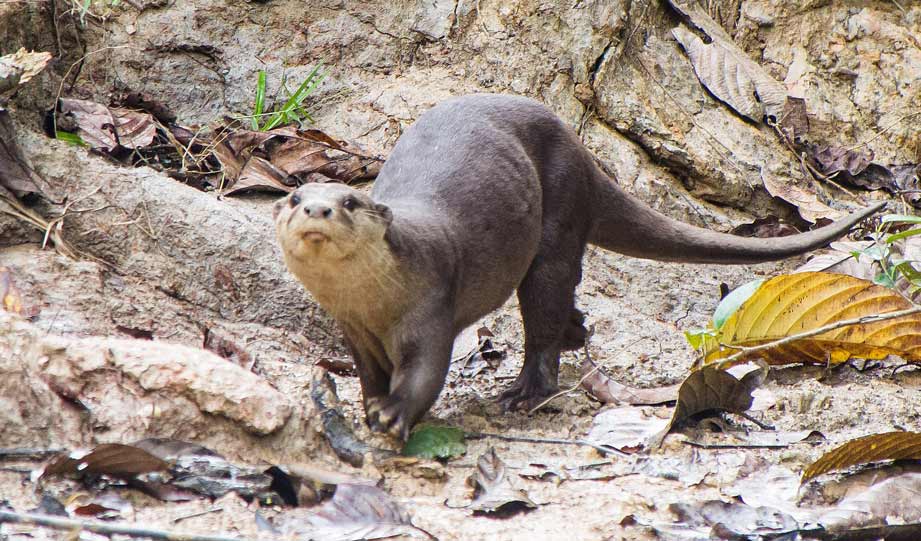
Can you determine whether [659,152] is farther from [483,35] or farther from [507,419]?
[507,419]

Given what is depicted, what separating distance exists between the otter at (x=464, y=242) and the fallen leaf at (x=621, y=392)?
12 centimetres

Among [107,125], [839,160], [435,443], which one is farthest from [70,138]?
[839,160]

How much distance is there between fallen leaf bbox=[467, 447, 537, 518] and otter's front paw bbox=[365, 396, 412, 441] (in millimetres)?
225

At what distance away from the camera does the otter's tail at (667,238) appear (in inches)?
143

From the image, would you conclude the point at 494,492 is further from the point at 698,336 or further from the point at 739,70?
the point at 739,70

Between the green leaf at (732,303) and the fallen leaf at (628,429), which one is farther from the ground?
the green leaf at (732,303)

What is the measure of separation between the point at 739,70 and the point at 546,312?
79.4 inches

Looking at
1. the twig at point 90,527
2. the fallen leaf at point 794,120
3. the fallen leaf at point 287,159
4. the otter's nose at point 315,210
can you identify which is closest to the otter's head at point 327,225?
the otter's nose at point 315,210

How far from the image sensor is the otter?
2.79 metres

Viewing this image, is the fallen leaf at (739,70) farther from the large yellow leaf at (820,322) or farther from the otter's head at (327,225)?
the otter's head at (327,225)

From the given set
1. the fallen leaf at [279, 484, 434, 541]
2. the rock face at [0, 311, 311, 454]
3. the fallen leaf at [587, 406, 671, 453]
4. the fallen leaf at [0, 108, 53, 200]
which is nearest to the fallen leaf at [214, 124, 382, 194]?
the fallen leaf at [0, 108, 53, 200]

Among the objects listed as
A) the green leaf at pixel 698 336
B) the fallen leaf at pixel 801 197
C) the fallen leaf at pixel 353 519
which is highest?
the fallen leaf at pixel 801 197

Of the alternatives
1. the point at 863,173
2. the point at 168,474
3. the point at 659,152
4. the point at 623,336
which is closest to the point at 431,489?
the point at 168,474

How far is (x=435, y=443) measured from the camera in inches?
111
